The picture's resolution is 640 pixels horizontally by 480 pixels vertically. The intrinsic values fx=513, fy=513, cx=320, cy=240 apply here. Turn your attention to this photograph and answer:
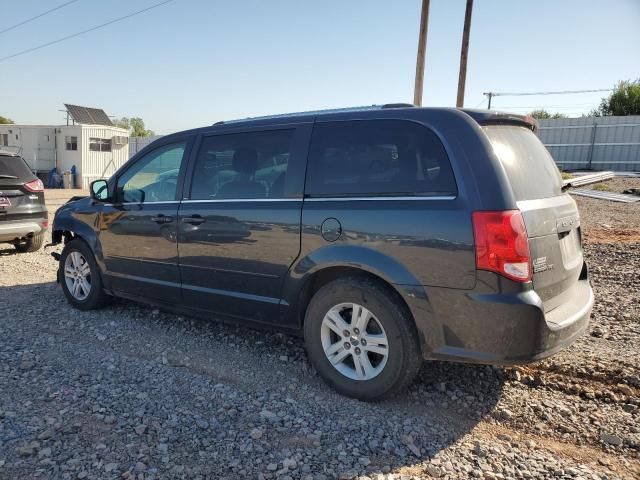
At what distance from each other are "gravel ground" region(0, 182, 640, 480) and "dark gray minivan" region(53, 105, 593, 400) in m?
0.38

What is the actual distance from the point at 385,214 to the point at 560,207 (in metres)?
1.18

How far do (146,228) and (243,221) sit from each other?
49.1 inches

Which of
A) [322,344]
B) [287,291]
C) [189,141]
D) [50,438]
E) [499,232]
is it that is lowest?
[50,438]

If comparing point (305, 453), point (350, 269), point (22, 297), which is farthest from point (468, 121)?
point (22, 297)

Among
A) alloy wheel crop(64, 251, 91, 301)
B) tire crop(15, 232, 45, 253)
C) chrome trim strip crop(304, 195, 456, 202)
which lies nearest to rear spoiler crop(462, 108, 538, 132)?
chrome trim strip crop(304, 195, 456, 202)

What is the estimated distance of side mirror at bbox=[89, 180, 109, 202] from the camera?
5.10 meters

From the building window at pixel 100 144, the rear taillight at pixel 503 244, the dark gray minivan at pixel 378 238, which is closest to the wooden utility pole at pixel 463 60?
the dark gray minivan at pixel 378 238

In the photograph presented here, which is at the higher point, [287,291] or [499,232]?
[499,232]

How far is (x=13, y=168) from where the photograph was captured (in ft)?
26.4

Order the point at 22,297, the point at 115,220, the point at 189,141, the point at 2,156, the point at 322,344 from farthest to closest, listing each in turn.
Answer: the point at 2,156 → the point at 22,297 → the point at 115,220 → the point at 189,141 → the point at 322,344

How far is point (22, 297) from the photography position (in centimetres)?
589

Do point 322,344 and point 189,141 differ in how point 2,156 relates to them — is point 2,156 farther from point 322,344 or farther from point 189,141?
point 322,344

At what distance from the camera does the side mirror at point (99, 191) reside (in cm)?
510

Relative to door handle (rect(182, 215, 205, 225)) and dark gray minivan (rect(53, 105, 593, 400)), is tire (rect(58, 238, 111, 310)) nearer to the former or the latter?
dark gray minivan (rect(53, 105, 593, 400))
